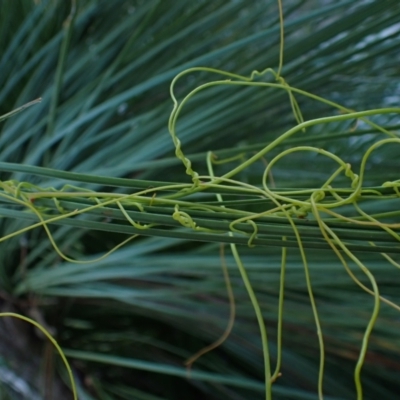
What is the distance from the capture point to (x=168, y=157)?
320mm

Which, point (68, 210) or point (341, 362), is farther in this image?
point (341, 362)

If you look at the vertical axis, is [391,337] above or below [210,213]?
below

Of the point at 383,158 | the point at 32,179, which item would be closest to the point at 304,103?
the point at 383,158

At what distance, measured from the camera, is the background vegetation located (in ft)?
0.99

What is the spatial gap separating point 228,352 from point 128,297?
0.08 metres

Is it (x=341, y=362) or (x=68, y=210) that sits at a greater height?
(x=68, y=210)

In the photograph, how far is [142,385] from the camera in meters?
0.36

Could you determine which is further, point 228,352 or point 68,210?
point 228,352

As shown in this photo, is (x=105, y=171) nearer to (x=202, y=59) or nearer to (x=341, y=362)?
(x=202, y=59)

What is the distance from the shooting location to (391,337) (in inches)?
12.4

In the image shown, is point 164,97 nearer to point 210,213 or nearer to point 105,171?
point 105,171

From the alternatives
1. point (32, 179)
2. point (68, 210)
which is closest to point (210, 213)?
point (68, 210)

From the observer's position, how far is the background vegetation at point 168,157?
0.30 meters

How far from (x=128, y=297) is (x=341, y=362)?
5.2 inches
